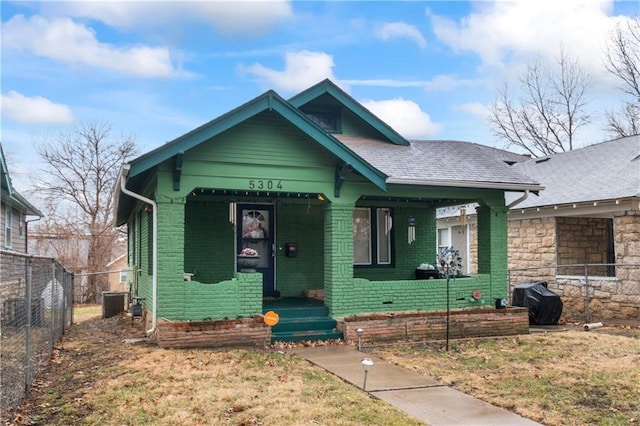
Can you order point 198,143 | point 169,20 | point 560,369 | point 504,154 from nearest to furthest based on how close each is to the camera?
1. point 560,369
2. point 198,143
3. point 169,20
4. point 504,154

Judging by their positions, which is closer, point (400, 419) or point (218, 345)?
point (400, 419)

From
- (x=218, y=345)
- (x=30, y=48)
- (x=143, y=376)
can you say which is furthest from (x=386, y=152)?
(x=30, y=48)

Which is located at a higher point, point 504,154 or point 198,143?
point 504,154

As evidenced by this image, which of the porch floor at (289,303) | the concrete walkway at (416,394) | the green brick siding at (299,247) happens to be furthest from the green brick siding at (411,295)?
the green brick siding at (299,247)

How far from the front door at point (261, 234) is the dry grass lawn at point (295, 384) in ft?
11.0

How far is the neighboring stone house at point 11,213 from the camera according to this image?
17562 mm

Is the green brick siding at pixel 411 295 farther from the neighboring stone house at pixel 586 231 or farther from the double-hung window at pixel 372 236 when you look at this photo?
the double-hung window at pixel 372 236

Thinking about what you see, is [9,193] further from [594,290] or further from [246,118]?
[594,290]

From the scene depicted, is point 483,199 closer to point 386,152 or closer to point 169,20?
point 386,152

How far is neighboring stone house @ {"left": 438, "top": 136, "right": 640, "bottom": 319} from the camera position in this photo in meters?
13.3

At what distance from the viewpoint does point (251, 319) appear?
31.7ft

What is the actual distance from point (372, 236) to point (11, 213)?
15.0 metres

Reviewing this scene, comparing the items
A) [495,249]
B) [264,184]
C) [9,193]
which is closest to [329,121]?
[264,184]

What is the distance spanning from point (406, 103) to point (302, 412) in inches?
1225
